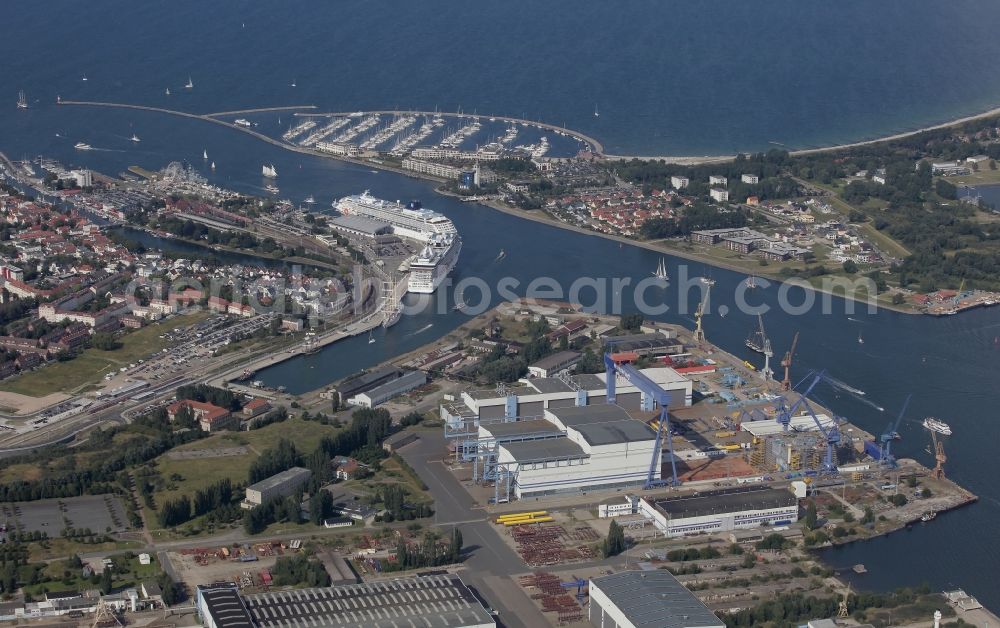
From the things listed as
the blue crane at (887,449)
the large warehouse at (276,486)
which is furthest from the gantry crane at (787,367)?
the large warehouse at (276,486)

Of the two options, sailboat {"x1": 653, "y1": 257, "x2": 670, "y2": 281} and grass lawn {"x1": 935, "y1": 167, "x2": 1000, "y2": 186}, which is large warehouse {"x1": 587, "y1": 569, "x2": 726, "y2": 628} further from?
grass lawn {"x1": 935, "y1": 167, "x2": 1000, "y2": 186}

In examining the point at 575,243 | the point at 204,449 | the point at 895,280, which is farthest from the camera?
the point at 575,243

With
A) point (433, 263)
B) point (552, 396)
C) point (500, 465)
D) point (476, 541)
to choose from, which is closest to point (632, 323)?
point (433, 263)

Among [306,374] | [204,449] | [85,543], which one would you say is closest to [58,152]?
[306,374]

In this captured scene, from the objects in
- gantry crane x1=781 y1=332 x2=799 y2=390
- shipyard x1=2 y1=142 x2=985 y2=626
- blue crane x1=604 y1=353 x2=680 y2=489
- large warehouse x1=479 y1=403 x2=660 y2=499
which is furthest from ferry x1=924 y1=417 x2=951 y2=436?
large warehouse x1=479 y1=403 x2=660 y2=499

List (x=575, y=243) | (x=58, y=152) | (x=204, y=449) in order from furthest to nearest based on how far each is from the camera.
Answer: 1. (x=58, y=152)
2. (x=575, y=243)
3. (x=204, y=449)

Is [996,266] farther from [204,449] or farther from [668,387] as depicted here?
[204,449]

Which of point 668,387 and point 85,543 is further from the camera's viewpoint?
point 668,387
